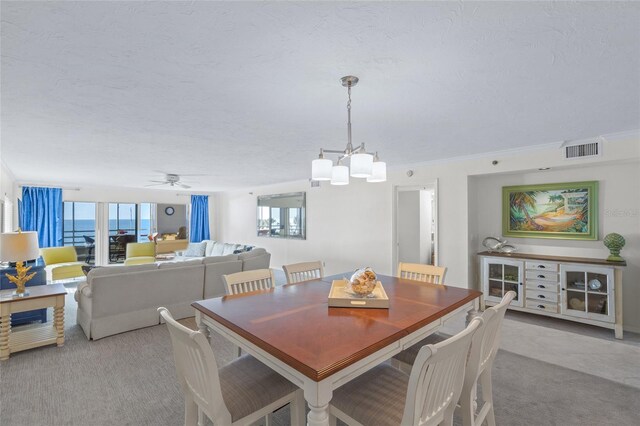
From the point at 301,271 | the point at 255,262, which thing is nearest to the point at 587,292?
the point at 301,271

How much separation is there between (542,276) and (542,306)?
0.36 meters

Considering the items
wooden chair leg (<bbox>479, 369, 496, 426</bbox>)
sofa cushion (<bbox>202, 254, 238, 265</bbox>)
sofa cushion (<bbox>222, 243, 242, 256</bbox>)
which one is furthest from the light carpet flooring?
sofa cushion (<bbox>222, 243, 242, 256</bbox>)

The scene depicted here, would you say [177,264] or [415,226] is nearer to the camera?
[177,264]

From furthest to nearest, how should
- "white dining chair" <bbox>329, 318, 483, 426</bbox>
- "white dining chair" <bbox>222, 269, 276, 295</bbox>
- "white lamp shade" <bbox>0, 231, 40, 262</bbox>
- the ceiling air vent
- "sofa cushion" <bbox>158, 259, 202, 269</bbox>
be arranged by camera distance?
"sofa cushion" <bbox>158, 259, 202, 269</bbox>, the ceiling air vent, "white lamp shade" <bbox>0, 231, 40, 262</bbox>, "white dining chair" <bbox>222, 269, 276, 295</bbox>, "white dining chair" <bbox>329, 318, 483, 426</bbox>

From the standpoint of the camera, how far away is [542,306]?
368 cm

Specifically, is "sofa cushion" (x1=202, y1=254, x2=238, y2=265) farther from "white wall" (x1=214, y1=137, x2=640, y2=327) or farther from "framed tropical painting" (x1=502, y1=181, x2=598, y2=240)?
"framed tropical painting" (x1=502, y1=181, x2=598, y2=240)

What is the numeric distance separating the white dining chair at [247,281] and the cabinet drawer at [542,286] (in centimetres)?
328

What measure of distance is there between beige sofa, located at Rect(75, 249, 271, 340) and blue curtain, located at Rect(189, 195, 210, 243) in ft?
16.9

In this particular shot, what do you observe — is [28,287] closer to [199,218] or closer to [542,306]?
[199,218]

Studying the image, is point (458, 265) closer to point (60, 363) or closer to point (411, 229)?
point (411, 229)

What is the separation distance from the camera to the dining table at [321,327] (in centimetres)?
118

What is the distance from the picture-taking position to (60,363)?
Answer: 2.74 metres

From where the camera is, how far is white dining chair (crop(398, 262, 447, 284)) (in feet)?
8.82

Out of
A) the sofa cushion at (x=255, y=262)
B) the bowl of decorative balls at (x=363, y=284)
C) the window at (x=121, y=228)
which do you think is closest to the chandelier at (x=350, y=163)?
the bowl of decorative balls at (x=363, y=284)
